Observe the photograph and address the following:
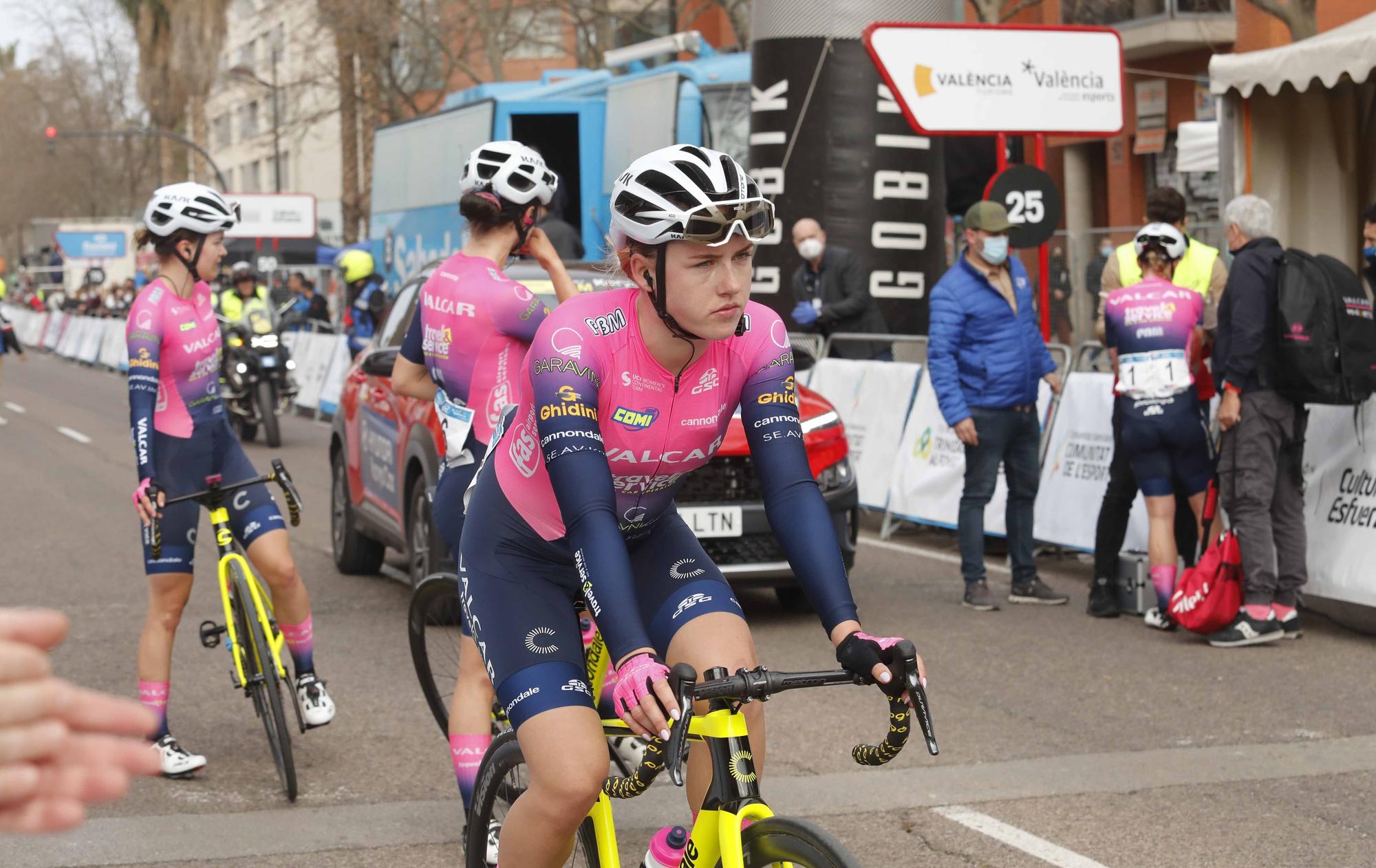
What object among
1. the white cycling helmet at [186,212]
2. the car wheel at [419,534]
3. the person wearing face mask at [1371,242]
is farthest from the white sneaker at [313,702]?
the person wearing face mask at [1371,242]

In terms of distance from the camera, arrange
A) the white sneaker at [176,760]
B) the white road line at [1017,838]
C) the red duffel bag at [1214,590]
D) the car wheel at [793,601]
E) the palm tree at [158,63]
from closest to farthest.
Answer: the white road line at [1017,838] < the white sneaker at [176,760] < the red duffel bag at [1214,590] < the car wheel at [793,601] < the palm tree at [158,63]

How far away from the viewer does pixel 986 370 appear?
380 inches

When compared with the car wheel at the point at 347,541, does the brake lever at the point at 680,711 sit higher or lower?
higher

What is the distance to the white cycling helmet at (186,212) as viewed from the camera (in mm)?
6238

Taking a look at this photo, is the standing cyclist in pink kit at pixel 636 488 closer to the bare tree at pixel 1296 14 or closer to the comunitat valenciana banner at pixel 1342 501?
the comunitat valenciana banner at pixel 1342 501

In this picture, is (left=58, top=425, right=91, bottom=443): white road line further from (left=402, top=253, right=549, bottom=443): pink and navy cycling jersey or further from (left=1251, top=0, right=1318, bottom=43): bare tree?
(left=402, top=253, right=549, bottom=443): pink and navy cycling jersey

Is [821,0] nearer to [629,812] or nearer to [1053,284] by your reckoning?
[1053,284]

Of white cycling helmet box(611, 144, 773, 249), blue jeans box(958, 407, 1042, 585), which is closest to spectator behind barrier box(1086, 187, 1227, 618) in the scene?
blue jeans box(958, 407, 1042, 585)

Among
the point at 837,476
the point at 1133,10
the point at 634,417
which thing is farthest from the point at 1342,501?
the point at 1133,10

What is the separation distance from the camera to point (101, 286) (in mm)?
73375

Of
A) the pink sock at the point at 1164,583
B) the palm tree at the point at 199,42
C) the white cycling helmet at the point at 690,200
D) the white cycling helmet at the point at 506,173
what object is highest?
the palm tree at the point at 199,42

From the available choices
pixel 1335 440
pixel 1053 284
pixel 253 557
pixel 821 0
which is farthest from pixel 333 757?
pixel 1053 284

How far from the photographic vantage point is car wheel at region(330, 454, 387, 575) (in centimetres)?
1085

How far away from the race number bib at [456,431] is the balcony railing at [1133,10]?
26988 millimetres
